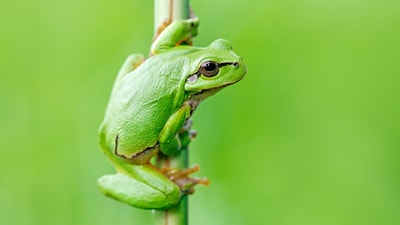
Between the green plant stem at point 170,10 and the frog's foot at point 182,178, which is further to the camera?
the frog's foot at point 182,178

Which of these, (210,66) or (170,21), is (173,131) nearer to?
(210,66)

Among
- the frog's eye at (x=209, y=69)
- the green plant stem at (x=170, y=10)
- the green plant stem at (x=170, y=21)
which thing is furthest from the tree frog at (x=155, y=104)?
the green plant stem at (x=170, y=10)

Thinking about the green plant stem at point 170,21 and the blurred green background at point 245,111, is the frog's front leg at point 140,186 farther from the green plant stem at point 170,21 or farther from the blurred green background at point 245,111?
the blurred green background at point 245,111

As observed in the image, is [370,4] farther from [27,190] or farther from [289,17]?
[27,190]

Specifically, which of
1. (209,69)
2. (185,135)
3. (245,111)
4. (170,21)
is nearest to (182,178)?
(185,135)

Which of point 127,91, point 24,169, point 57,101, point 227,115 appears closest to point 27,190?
point 24,169

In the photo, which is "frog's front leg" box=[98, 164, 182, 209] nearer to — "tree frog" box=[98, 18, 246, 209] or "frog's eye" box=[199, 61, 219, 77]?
"tree frog" box=[98, 18, 246, 209]

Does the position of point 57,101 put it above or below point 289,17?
below

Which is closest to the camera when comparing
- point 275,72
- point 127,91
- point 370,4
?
point 127,91
